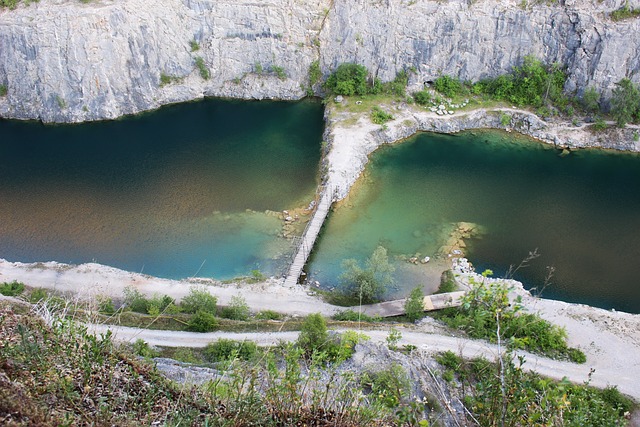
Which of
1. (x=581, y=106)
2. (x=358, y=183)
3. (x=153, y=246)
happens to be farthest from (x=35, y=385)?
(x=581, y=106)

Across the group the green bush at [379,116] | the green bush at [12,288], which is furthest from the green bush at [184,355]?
the green bush at [379,116]

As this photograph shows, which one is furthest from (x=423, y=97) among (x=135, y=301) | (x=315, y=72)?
(x=135, y=301)

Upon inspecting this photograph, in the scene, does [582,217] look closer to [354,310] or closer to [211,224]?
[354,310]

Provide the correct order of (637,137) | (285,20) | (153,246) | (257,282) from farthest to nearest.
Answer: (285,20) → (637,137) → (153,246) → (257,282)

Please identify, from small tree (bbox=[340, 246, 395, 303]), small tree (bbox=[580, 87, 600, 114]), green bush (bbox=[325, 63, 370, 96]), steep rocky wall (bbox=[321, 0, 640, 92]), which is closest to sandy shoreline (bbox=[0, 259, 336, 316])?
small tree (bbox=[340, 246, 395, 303])

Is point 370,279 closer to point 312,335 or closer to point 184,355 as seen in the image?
point 312,335

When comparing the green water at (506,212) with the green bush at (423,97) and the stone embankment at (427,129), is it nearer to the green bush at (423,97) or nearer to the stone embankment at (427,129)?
the stone embankment at (427,129)

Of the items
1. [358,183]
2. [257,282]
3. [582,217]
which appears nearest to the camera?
[257,282]
